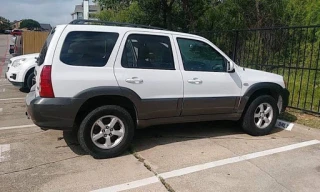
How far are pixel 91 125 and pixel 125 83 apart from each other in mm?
712

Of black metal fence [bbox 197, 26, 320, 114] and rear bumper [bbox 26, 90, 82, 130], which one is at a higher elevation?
black metal fence [bbox 197, 26, 320, 114]

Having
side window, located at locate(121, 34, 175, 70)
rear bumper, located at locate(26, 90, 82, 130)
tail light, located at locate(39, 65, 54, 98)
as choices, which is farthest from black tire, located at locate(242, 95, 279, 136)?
tail light, located at locate(39, 65, 54, 98)

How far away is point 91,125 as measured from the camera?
4129mm

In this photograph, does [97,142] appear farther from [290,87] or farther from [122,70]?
[290,87]

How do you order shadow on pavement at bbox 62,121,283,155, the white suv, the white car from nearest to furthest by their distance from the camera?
the white suv, shadow on pavement at bbox 62,121,283,155, the white car

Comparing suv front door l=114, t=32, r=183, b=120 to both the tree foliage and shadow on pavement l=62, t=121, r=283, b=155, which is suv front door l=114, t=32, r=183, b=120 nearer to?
shadow on pavement l=62, t=121, r=283, b=155

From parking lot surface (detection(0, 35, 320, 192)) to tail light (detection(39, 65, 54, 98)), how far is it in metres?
0.92

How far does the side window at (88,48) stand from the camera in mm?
3965

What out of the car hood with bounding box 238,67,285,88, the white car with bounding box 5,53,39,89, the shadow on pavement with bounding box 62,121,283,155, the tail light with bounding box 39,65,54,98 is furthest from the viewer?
the white car with bounding box 5,53,39,89

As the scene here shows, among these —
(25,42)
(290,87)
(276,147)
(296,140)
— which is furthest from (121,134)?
(25,42)

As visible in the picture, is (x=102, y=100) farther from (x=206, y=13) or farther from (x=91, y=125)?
(x=206, y=13)

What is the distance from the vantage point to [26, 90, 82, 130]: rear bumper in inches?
153

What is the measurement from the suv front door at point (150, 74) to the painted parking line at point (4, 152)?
1828mm

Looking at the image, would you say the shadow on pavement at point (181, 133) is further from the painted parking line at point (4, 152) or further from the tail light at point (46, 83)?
the painted parking line at point (4, 152)
